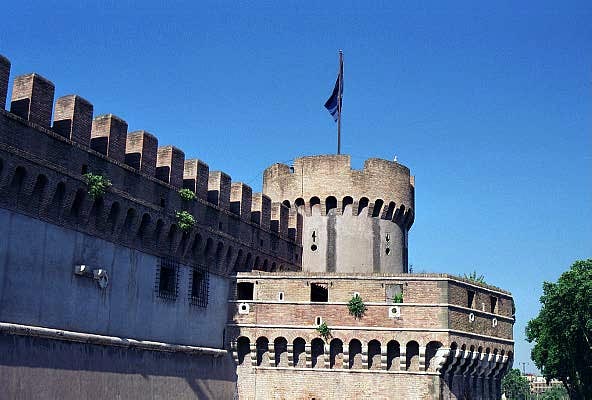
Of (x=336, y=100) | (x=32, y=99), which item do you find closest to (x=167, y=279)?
(x=32, y=99)

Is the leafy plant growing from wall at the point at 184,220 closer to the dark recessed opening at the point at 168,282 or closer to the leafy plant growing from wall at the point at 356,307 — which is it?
the dark recessed opening at the point at 168,282

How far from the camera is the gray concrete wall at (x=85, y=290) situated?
24578mm

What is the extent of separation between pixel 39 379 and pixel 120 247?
6404 mm

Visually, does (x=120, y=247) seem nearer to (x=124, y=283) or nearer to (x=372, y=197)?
(x=124, y=283)

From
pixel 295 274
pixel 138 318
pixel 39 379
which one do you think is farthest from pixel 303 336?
pixel 39 379

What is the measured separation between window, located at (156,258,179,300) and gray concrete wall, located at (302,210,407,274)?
1111 centimetres

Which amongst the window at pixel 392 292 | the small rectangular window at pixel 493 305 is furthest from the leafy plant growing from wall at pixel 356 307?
the small rectangular window at pixel 493 305

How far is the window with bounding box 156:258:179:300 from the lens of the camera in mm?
32500

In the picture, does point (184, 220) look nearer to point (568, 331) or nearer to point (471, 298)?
point (471, 298)

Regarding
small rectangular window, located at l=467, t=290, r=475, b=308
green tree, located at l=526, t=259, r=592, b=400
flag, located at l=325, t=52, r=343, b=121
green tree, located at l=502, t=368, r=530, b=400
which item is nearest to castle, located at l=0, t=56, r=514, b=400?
small rectangular window, located at l=467, t=290, r=475, b=308

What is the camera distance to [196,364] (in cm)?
3447

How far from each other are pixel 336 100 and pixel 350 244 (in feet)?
32.2

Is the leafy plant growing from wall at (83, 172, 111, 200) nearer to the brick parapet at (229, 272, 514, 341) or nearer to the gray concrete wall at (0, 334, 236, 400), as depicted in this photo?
the gray concrete wall at (0, 334, 236, 400)

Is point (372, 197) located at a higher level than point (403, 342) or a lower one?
higher
